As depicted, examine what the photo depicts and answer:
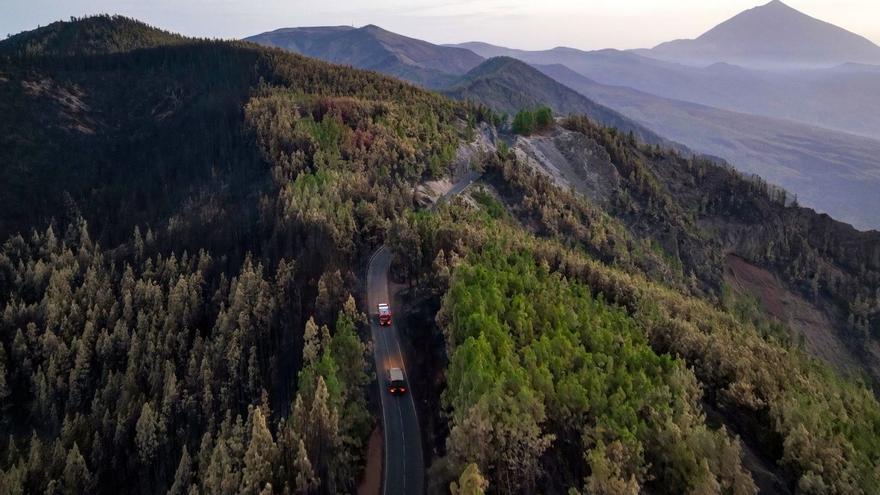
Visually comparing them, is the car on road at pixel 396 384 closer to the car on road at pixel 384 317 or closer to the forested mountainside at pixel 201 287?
the forested mountainside at pixel 201 287

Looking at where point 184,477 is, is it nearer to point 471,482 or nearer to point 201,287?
point 471,482

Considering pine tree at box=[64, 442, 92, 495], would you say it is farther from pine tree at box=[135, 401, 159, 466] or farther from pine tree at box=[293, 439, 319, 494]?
pine tree at box=[293, 439, 319, 494]

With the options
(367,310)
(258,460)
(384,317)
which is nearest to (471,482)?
(258,460)

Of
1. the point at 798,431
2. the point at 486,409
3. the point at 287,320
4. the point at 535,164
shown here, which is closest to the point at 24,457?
the point at 287,320

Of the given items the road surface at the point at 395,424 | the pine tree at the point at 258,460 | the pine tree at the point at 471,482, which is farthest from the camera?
the road surface at the point at 395,424

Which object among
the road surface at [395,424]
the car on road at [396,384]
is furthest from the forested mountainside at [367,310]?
the car on road at [396,384]

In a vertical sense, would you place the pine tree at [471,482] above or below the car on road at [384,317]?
above

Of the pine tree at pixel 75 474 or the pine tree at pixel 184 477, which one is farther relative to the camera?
the pine tree at pixel 75 474

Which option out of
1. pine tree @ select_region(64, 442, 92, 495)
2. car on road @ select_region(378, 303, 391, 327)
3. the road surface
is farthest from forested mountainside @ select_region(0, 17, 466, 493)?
car on road @ select_region(378, 303, 391, 327)
